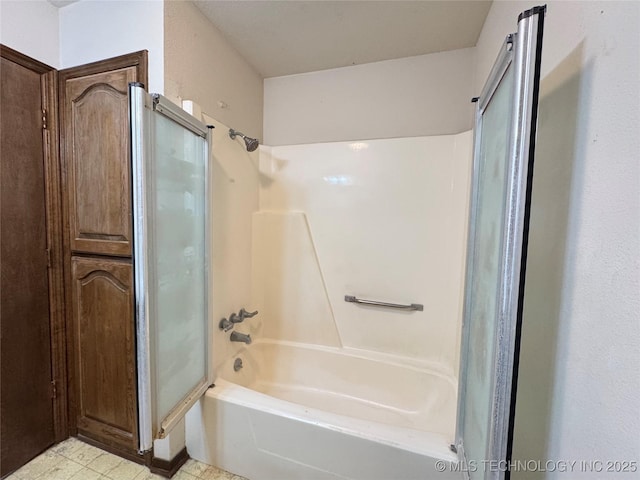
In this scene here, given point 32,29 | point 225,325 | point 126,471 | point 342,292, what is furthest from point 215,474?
point 32,29

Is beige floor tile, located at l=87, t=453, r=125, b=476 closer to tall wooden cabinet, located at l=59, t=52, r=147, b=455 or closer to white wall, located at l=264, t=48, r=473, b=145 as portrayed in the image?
tall wooden cabinet, located at l=59, t=52, r=147, b=455

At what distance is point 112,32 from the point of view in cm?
137

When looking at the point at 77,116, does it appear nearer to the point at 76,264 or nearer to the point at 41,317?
the point at 76,264

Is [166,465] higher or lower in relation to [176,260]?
lower

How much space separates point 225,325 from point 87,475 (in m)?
0.97

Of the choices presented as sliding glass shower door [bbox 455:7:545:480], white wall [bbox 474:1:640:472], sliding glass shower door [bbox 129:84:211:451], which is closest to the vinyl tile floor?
sliding glass shower door [bbox 129:84:211:451]

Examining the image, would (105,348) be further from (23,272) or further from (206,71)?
(206,71)

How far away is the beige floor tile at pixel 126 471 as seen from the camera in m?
1.40

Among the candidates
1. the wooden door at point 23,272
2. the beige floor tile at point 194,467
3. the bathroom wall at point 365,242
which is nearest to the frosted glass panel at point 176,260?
the beige floor tile at point 194,467

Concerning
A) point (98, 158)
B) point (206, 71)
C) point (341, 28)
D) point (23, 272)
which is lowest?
point (23, 272)

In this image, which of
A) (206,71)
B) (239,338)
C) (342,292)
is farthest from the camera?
(342,292)

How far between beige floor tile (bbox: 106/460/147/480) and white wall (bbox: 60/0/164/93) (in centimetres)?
199

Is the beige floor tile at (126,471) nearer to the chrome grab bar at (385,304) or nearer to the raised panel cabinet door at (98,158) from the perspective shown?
the raised panel cabinet door at (98,158)

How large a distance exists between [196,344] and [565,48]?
1.90 m
